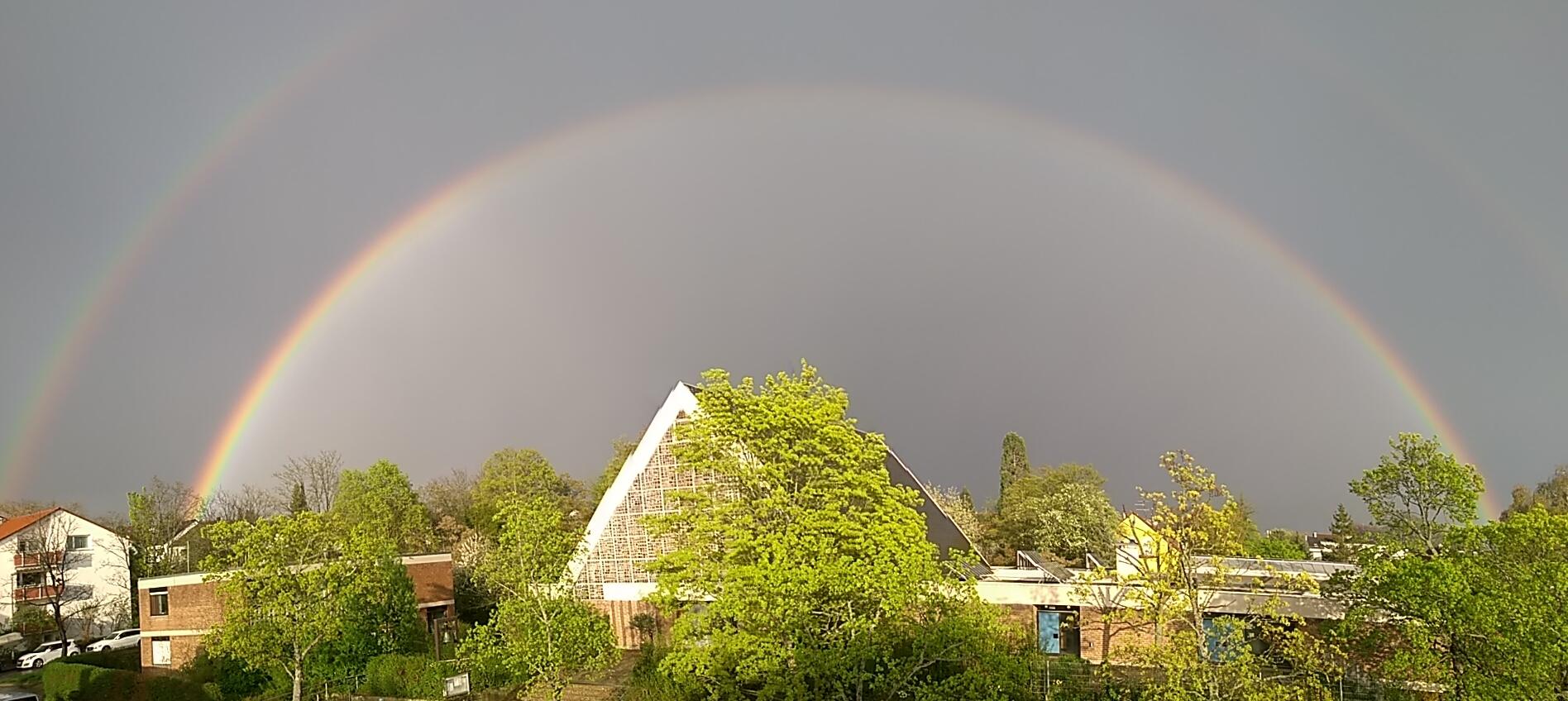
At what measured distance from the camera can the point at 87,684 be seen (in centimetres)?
2955

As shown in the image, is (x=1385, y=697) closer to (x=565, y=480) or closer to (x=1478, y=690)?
(x=1478, y=690)

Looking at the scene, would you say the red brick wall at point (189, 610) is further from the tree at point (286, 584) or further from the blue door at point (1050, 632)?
the blue door at point (1050, 632)

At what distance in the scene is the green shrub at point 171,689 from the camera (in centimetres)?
2773

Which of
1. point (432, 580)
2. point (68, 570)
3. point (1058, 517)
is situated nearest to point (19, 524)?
point (68, 570)

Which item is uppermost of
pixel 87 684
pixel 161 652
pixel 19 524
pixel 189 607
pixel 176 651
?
pixel 19 524

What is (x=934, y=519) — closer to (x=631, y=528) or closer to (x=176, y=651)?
(x=631, y=528)

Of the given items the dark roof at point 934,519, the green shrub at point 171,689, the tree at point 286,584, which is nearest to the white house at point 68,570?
the green shrub at point 171,689

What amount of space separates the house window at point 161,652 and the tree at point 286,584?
9666 millimetres

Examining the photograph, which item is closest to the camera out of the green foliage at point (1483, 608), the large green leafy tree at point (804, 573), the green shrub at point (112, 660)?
the green foliage at point (1483, 608)

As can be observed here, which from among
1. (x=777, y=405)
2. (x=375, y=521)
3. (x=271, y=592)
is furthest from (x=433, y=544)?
(x=777, y=405)

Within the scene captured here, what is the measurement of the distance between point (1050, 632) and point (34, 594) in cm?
5011

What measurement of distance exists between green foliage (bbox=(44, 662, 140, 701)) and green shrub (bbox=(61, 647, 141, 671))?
4.78 m

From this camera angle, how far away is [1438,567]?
46.4 feet

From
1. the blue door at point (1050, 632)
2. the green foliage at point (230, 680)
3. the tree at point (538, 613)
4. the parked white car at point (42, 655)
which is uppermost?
the tree at point (538, 613)
